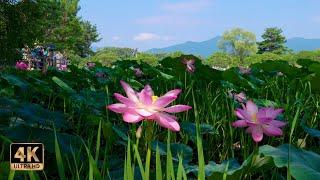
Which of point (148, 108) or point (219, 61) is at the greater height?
point (148, 108)

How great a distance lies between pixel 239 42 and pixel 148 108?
7104 centimetres

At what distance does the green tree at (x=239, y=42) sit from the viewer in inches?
2685

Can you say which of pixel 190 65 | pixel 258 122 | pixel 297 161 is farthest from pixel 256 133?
pixel 190 65

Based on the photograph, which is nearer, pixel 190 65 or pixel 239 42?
pixel 190 65

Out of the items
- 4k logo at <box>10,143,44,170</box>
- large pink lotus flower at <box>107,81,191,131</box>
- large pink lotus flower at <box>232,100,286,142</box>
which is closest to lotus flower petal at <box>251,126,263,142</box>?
large pink lotus flower at <box>232,100,286,142</box>

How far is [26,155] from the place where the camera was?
74 centimetres

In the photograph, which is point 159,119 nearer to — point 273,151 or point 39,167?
point 39,167

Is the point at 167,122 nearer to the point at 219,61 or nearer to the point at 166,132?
the point at 166,132

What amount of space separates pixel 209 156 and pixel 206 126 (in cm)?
12

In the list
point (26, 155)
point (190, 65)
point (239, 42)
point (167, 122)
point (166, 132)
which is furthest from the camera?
point (239, 42)

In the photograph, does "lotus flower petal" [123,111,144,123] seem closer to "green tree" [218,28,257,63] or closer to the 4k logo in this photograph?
the 4k logo

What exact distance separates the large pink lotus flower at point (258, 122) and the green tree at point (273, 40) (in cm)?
5742

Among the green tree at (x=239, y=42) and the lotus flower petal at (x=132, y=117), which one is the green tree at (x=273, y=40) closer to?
→ the green tree at (x=239, y=42)

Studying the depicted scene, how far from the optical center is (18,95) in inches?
113
